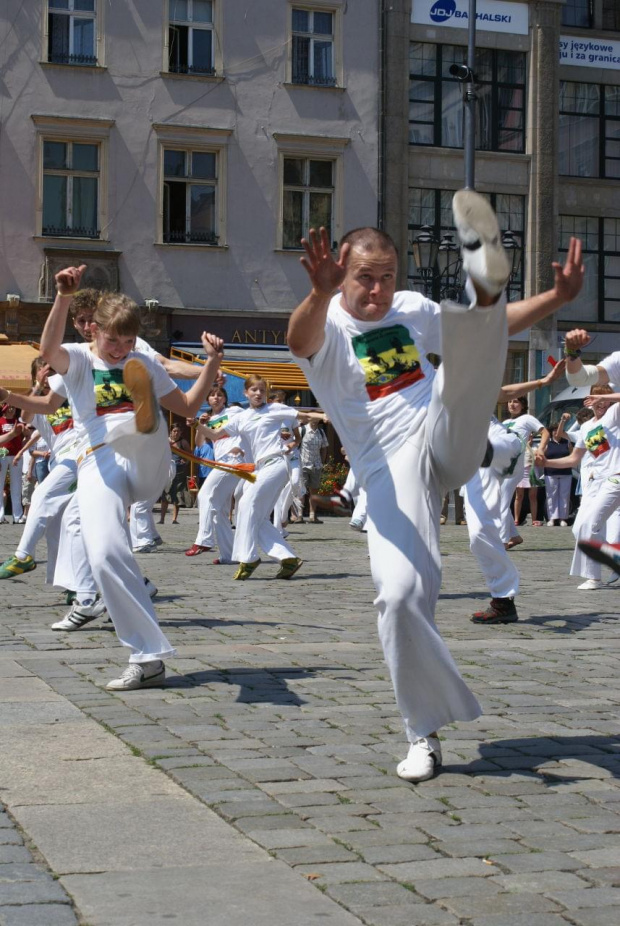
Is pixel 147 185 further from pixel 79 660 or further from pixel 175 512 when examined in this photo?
pixel 79 660

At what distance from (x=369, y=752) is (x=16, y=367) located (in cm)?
2240

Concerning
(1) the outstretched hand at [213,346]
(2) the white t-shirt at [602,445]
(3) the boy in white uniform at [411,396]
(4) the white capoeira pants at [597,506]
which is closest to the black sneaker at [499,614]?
(4) the white capoeira pants at [597,506]

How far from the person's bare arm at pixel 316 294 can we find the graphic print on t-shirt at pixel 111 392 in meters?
2.79

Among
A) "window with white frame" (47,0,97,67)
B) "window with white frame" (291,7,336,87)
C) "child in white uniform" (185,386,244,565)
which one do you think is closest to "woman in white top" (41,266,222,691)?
"child in white uniform" (185,386,244,565)

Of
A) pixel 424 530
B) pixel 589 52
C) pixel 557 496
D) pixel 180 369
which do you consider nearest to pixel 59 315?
pixel 180 369

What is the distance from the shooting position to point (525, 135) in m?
35.9

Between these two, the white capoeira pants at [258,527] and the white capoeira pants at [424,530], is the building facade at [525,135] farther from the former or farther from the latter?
the white capoeira pants at [424,530]

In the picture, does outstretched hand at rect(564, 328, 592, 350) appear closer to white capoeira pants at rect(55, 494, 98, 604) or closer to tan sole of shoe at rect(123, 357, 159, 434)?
tan sole of shoe at rect(123, 357, 159, 434)

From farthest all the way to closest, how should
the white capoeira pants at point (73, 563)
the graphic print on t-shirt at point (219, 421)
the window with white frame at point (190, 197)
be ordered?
the window with white frame at point (190, 197)
the graphic print on t-shirt at point (219, 421)
the white capoeira pants at point (73, 563)

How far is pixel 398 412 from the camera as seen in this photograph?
564cm

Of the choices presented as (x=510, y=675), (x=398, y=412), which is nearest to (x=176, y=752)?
(x=398, y=412)

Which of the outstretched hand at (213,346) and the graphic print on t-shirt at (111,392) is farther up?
the outstretched hand at (213,346)

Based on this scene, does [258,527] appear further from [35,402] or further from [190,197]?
[190,197]

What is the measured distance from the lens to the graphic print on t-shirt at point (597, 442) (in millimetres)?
14391
